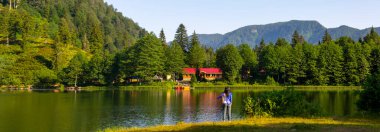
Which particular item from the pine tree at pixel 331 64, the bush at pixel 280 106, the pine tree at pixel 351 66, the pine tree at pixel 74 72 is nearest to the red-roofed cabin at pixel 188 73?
the pine tree at pixel 74 72

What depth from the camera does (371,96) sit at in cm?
2656

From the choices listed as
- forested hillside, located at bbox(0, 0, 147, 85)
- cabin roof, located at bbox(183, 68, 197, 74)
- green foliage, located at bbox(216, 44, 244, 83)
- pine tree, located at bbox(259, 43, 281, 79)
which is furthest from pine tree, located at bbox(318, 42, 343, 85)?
forested hillside, located at bbox(0, 0, 147, 85)

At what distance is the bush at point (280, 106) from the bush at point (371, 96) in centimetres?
376

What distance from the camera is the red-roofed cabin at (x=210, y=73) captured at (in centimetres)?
11912

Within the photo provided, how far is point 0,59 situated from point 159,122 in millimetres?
79190

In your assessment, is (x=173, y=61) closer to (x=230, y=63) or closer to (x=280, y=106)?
(x=230, y=63)

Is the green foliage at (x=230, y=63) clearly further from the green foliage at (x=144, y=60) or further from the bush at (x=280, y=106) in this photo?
the bush at (x=280, y=106)

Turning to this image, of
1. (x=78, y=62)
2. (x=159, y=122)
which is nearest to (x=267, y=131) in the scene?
(x=159, y=122)

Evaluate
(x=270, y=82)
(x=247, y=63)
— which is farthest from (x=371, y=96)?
(x=247, y=63)

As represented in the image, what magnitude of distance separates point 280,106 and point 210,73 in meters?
93.2

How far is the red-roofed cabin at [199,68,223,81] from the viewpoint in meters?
119

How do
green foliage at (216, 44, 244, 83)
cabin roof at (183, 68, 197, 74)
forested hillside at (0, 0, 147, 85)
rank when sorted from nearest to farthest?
forested hillside at (0, 0, 147, 85), green foliage at (216, 44, 244, 83), cabin roof at (183, 68, 197, 74)

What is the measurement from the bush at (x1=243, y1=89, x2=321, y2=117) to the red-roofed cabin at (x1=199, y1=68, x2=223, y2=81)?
3596 inches

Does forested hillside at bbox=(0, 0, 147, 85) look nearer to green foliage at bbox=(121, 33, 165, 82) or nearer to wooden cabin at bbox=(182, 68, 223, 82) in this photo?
green foliage at bbox=(121, 33, 165, 82)
